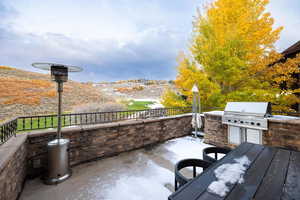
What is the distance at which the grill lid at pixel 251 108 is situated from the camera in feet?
11.6

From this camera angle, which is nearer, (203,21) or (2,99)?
(203,21)

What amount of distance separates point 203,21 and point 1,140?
8.38 meters

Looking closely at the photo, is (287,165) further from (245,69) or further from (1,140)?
(245,69)

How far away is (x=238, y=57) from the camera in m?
5.94

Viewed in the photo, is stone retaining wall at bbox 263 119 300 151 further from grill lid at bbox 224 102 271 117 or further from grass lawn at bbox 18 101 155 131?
grass lawn at bbox 18 101 155 131

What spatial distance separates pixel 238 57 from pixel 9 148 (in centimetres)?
807

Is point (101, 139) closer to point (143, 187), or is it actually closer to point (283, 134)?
point (143, 187)

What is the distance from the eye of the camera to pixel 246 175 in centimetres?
129

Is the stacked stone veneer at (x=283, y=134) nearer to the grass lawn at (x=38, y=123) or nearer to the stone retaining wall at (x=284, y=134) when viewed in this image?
the stone retaining wall at (x=284, y=134)

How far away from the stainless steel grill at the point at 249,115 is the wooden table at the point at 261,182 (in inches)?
A: 80.1

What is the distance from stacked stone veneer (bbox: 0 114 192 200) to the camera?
1.89 m

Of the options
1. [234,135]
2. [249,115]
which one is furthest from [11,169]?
[249,115]

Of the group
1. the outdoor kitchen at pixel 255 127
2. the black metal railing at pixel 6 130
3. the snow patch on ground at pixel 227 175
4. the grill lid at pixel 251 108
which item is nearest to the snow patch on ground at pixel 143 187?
the snow patch on ground at pixel 227 175

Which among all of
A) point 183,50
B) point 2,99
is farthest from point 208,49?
point 2,99
